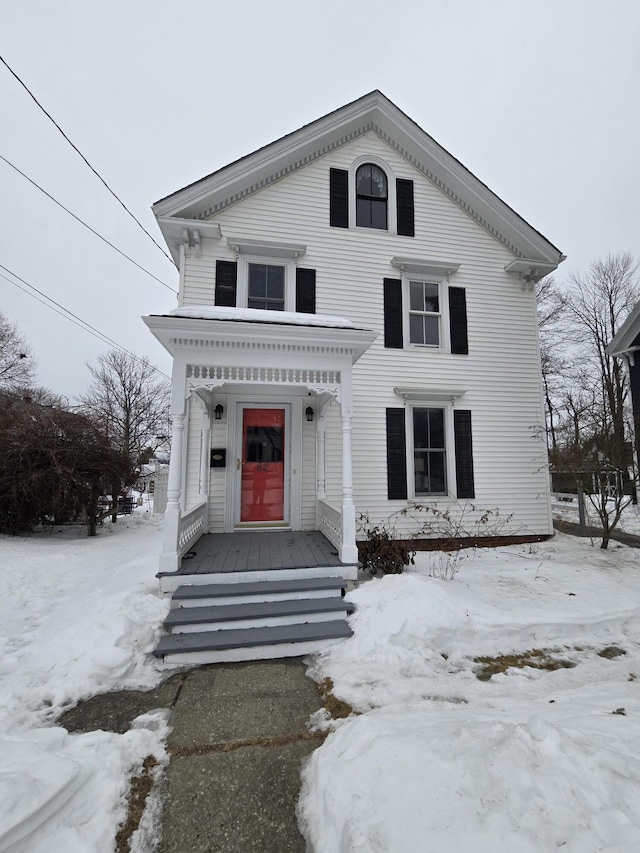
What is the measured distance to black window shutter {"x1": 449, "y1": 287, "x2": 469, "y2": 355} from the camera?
7.68 m

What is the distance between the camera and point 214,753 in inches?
90.7

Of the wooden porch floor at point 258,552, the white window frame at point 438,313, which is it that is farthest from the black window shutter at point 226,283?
Result: the wooden porch floor at point 258,552

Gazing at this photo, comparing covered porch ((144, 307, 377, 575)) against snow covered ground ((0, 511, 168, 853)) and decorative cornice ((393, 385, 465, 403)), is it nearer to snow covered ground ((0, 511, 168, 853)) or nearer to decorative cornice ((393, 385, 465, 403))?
snow covered ground ((0, 511, 168, 853))

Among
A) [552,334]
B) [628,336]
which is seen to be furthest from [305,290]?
Answer: [552,334]

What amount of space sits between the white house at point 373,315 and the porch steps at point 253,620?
142cm

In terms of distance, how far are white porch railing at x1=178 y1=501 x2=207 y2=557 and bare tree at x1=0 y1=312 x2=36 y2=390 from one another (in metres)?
18.1

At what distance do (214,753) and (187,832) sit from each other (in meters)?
0.48

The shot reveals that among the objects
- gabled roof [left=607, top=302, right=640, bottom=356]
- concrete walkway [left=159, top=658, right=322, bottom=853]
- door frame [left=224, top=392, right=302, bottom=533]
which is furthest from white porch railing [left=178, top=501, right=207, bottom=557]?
gabled roof [left=607, top=302, right=640, bottom=356]

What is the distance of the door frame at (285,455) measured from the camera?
20.8 feet

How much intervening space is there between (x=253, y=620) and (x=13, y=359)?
21.5m

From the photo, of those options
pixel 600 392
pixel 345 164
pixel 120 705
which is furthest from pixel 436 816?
pixel 600 392

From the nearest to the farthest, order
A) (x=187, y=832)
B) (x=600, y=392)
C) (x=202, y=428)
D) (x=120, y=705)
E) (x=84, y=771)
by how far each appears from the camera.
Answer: (x=187, y=832) < (x=84, y=771) < (x=120, y=705) < (x=202, y=428) < (x=600, y=392)

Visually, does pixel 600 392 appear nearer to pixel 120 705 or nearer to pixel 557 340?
pixel 557 340

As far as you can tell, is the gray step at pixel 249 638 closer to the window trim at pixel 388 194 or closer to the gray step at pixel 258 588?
the gray step at pixel 258 588
